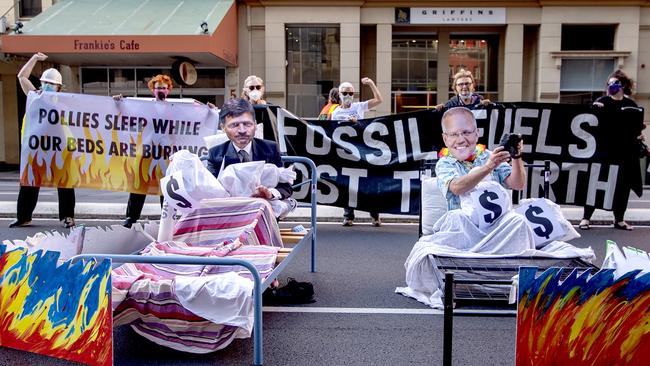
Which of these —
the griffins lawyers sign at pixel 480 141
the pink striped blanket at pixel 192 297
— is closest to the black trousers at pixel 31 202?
the griffins lawyers sign at pixel 480 141

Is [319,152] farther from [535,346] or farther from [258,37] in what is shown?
[258,37]

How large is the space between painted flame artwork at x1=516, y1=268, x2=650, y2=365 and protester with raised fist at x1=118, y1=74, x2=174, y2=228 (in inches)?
257

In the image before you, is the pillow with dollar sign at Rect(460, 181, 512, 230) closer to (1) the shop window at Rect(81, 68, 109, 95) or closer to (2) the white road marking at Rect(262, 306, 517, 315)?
(2) the white road marking at Rect(262, 306, 517, 315)

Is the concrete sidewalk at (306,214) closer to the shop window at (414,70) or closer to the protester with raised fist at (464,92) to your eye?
the protester with raised fist at (464,92)

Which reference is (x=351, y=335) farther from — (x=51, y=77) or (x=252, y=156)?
(x=51, y=77)

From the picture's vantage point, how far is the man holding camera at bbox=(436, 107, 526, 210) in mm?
5203

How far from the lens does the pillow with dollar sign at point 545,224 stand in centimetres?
536

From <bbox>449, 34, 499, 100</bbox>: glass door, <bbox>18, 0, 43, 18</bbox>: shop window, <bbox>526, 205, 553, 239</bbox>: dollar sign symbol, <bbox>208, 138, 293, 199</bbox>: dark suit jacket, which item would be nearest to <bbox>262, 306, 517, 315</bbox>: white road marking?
<bbox>208, 138, 293, 199</bbox>: dark suit jacket

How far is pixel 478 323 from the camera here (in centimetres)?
480

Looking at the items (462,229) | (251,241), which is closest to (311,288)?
(251,241)

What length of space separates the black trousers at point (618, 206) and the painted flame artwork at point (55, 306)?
23.7ft

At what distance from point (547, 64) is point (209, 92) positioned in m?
10.4

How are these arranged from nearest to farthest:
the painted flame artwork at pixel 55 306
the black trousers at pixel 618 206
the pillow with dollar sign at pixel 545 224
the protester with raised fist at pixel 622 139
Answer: the painted flame artwork at pixel 55 306
the pillow with dollar sign at pixel 545 224
the protester with raised fist at pixel 622 139
the black trousers at pixel 618 206

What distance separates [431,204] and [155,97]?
15.6 feet
